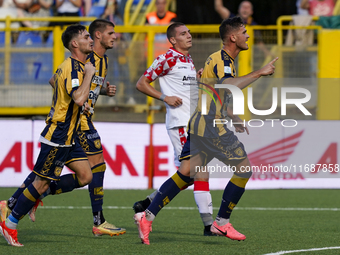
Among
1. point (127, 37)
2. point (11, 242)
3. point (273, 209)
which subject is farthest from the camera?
point (127, 37)

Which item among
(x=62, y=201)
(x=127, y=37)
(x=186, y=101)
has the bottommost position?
(x=62, y=201)

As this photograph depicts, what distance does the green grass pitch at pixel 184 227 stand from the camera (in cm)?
581

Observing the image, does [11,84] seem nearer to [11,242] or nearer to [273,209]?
[273,209]

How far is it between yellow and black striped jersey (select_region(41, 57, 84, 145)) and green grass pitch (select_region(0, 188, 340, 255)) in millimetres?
1023

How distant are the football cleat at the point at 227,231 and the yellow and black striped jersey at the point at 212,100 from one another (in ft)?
2.83

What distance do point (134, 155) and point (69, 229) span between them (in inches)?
171

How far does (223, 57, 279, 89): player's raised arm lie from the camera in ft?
18.6

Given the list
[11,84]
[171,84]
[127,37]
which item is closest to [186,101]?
[171,84]

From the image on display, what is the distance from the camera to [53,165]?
19.3 feet

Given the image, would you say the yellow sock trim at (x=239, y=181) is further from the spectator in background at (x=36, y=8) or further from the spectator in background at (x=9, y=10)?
the spectator in background at (x=9, y=10)

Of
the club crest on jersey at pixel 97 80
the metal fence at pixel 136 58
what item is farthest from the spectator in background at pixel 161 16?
the club crest on jersey at pixel 97 80

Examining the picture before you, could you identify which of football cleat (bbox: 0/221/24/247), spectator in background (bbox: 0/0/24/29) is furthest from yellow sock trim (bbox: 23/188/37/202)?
spectator in background (bbox: 0/0/24/29)

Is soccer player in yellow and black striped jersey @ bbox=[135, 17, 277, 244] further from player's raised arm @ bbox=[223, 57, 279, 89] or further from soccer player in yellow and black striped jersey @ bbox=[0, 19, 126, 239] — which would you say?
soccer player in yellow and black striped jersey @ bbox=[0, 19, 126, 239]

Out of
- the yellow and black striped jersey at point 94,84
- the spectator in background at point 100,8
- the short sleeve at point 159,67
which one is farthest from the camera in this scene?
the spectator in background at point 100,8
